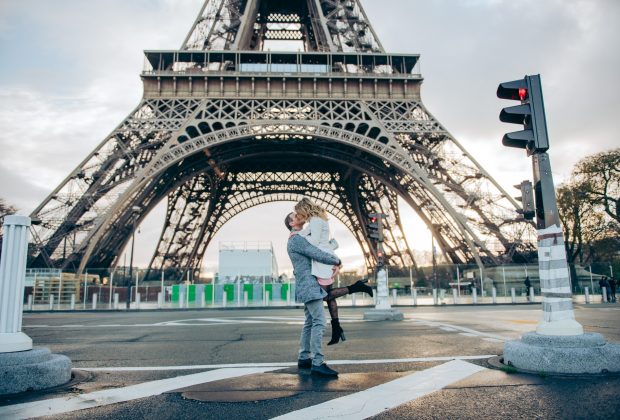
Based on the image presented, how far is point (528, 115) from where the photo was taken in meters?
4.33

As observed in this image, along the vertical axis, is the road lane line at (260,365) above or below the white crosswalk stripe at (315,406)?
below

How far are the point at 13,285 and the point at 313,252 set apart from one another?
2.47 meters

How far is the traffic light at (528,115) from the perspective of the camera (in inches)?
169

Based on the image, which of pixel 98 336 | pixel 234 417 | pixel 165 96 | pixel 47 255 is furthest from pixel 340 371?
pixel 165 96

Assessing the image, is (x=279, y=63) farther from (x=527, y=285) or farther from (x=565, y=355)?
(x=565, y=355)

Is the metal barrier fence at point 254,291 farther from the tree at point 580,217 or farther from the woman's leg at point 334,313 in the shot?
the woman's leg at point 334,313

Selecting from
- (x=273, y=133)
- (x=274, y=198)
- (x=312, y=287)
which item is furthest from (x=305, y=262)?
(x=274, y=198)

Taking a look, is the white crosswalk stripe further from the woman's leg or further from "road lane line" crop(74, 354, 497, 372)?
the woman's leg

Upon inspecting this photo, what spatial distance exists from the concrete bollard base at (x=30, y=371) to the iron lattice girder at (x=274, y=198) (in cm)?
3268

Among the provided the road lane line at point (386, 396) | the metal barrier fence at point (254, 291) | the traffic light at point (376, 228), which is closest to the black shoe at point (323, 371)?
the road lane line at point (386, 396)

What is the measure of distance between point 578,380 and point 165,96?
2565 centimetres

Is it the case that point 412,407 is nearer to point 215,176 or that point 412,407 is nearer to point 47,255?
point 47,255

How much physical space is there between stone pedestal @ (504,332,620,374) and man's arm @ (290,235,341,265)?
1.76 metres

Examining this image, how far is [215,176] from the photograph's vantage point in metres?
36.9
